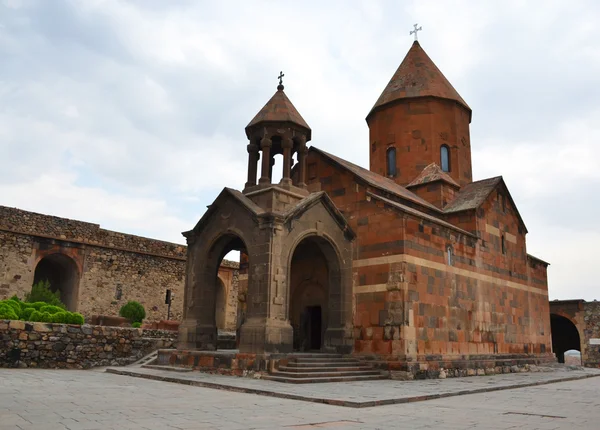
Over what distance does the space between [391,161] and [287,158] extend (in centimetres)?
726

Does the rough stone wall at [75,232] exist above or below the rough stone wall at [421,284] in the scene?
above

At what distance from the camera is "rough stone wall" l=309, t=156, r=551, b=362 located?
1298 cm

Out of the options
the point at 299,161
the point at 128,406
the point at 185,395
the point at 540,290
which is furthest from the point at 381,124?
the point at 128,406

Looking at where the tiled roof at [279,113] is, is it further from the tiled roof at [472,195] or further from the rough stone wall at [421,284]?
the tiled roof at [472,195]

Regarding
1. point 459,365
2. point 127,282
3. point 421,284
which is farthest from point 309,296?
point 127,282

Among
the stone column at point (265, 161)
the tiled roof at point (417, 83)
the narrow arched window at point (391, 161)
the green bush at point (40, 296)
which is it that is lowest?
the green bush at point (40, 296)

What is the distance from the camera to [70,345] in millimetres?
13523

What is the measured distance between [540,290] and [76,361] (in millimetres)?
16098

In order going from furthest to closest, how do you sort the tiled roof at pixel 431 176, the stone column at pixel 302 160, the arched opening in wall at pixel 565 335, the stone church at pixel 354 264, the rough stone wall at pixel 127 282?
the arched opening in wall at pixel 565 335 < the rough stone wall at pixel 127 282 < the tiled roof at pixel 431 176 < the stone column at pixel 302 160 < the stone church at pixel 354 264

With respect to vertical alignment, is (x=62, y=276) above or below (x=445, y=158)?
below

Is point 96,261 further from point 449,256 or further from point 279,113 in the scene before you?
point 449,256

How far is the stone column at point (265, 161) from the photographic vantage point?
550 inches

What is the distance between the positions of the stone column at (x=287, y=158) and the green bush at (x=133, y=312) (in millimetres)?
9868

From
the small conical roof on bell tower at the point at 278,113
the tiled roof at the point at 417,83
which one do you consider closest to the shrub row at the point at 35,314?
the small conical roof on bell tower at the point at 278,113
